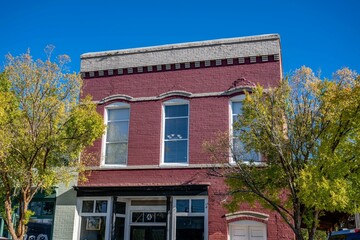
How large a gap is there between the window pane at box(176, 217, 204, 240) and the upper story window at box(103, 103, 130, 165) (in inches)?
131

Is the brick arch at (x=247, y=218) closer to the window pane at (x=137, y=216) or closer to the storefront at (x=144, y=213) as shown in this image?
the storefront at (x=144, y=213)

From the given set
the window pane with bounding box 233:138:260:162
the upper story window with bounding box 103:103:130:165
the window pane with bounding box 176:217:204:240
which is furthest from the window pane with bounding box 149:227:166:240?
the window pane with bounding box 233:138:260:162

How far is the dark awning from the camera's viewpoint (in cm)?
1471

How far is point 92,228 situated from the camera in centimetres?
1567

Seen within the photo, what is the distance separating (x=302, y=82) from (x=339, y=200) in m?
3.31

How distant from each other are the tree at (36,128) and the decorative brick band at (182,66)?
407cm

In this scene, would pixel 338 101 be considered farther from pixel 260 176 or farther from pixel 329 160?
pixel 260 176

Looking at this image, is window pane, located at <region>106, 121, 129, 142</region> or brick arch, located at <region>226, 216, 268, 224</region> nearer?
brick arch, located at <region>226, 216, 268, 224</region>

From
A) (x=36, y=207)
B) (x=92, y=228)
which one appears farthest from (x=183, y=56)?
(x=36, y=207)

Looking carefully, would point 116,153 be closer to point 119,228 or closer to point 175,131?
point 175,131

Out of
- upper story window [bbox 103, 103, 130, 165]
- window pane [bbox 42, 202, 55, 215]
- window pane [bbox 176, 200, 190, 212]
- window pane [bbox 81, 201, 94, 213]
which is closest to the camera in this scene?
window pane [bbox 176, 200, 190, 212]

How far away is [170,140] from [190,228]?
343 centimetres

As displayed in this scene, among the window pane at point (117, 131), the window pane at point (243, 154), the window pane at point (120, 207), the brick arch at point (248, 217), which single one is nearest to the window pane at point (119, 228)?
the window pane at point (120, 207)

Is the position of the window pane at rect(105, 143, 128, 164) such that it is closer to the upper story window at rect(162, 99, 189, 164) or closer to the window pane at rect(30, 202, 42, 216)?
the upper story window at rect(162, 99, 189, 164)
